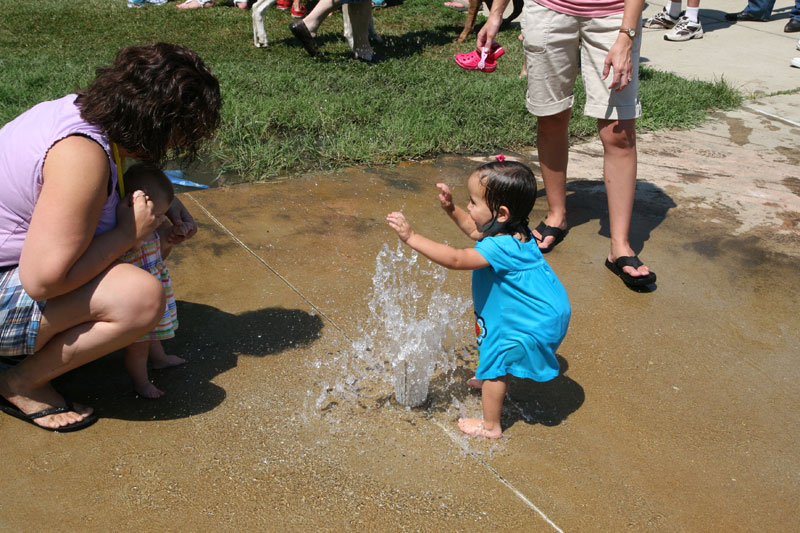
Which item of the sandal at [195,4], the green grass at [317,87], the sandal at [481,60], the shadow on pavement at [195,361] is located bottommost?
the shadow on pavement at [195,361]

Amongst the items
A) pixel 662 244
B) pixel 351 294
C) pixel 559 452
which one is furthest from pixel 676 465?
pixel 662 244

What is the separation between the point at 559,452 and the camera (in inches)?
98.0

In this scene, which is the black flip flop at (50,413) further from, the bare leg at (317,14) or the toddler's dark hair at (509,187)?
the bare leg at (317,14)

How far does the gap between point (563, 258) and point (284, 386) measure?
169cm

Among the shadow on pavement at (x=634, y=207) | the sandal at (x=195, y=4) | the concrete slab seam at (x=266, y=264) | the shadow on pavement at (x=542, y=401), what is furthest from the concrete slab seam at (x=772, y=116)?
the sandal at (x=195, y=4)

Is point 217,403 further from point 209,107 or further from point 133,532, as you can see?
point 209,107

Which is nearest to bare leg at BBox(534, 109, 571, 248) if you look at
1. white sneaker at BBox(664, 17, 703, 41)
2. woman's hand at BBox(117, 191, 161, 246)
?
woman's hand at BBox(117, 191, 161, 246)

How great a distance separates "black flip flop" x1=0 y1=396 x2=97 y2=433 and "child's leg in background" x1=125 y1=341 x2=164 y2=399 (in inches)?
7.1

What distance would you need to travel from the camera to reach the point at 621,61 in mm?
3330

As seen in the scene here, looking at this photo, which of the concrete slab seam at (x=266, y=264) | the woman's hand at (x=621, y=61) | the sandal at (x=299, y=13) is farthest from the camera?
the sandal at (x=299, y=13)

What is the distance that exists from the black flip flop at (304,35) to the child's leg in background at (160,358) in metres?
5.00

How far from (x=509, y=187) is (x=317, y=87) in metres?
3.88

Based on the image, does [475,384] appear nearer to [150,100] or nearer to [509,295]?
[509,295]

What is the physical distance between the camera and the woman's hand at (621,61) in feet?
10.9
